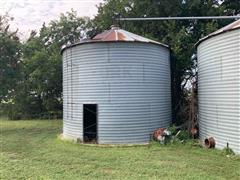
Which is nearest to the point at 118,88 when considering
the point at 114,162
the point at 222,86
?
the point at 222,86

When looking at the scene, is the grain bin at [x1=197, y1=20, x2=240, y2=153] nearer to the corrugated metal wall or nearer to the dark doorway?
the corrugated metal wall

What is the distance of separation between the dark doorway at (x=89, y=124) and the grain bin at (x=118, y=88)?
4cm

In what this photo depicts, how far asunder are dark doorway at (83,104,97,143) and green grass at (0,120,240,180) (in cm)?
119

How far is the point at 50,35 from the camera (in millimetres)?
33906

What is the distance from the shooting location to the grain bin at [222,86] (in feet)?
38.7

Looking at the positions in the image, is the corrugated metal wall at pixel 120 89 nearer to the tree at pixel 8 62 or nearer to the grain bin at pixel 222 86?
the grain bin at pixel 222 86

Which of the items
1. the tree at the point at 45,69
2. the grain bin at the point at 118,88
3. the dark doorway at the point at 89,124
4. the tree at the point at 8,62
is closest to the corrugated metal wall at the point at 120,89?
the grain bin at the point at 118,88

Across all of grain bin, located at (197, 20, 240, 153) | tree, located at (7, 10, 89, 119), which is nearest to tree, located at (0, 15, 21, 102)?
tree, located at (7, 10, 89, 119)

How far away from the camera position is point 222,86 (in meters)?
12.5

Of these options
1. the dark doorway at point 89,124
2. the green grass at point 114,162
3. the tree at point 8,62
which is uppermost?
the tree at point 8,62

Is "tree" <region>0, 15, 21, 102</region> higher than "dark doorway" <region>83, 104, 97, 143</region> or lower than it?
higher

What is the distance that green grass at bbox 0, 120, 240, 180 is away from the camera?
9.42m

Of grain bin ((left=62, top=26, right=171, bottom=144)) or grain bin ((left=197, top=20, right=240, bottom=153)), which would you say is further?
grain bin ((left=62, top=26, right=171, bottom=144))

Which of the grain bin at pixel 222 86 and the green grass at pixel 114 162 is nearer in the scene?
the green grass at pixel 114 162
